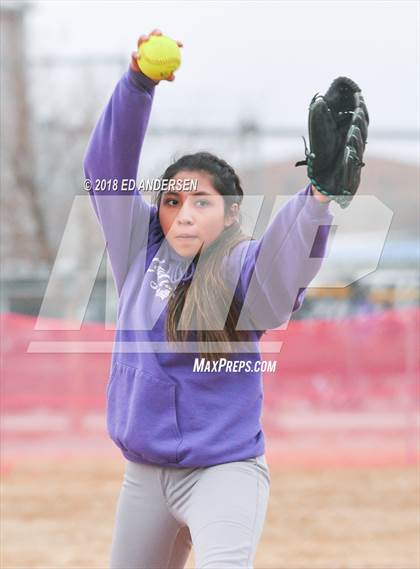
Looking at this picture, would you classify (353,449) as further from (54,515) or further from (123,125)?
(123,125)

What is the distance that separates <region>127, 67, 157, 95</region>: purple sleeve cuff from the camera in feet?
8.74

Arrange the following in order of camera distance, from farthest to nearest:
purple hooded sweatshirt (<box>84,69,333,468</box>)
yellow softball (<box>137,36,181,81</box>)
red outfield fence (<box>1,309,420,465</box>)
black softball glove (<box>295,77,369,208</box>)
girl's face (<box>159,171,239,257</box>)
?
red outfield fence (<box>1,309,420,465</box>)
girl's face (<box>159,171,239,257</box>)
purple hooded sweatshirt (<box>84,69,333,468</box>)
yellow softball (<box>137,36,181,81</box>)
black softball glove (<box>295,77,369,208</box>)

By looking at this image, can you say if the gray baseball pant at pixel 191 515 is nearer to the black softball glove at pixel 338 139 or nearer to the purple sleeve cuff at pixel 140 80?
the black softball glove at pixel 338 139

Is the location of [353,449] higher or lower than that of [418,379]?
lower

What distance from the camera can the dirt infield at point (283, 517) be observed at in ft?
17.0

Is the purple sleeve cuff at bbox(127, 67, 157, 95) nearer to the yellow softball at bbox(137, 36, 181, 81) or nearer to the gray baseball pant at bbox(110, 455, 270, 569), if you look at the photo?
the yellow softball at bbox(137, 36, 181, 81)

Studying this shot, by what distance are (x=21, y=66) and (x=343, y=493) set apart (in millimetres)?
7919

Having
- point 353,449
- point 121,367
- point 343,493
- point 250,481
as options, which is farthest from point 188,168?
point 353,449

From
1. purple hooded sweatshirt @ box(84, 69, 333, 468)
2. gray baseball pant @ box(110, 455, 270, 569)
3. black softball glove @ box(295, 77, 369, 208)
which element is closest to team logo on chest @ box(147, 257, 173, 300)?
purple hooded sweatshirt @ box(84, 69, 333, 468)

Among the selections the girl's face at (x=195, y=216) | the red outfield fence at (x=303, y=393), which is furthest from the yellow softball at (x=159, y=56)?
the red outfield fence at (x=303, y=393)

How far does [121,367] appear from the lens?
2.83 metres

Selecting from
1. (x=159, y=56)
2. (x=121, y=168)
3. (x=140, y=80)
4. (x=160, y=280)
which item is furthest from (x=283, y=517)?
(x=159, y=56)

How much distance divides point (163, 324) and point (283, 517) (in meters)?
3.64

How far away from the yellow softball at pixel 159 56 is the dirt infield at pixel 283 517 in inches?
117
